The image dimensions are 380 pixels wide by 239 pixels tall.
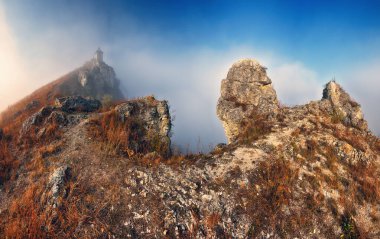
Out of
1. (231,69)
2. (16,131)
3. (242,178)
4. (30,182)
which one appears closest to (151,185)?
(242,178)

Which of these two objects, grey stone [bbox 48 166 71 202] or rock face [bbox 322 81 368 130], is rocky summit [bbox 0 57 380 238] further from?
rock face [bbox 322 81 368 130]

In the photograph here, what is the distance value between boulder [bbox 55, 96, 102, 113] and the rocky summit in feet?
0.36

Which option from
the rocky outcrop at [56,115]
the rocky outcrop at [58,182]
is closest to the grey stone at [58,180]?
the rocky outcrop at [58,182]

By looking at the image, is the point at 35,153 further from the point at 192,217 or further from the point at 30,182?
the point at 192,217

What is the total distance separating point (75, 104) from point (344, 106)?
28314mm

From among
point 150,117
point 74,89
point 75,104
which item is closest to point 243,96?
point 150,117

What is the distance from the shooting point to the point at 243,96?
3005 centimetres

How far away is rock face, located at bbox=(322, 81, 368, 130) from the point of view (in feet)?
88.3

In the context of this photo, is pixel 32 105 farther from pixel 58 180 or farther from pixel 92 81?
pixel 92 81

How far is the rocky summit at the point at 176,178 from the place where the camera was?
587 inches

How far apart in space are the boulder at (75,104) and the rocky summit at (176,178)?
11cm

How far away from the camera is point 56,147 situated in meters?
19.7

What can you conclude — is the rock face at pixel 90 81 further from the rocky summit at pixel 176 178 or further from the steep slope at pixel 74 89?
the rocky summit at pixel 176 178

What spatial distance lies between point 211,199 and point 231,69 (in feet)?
63.9
